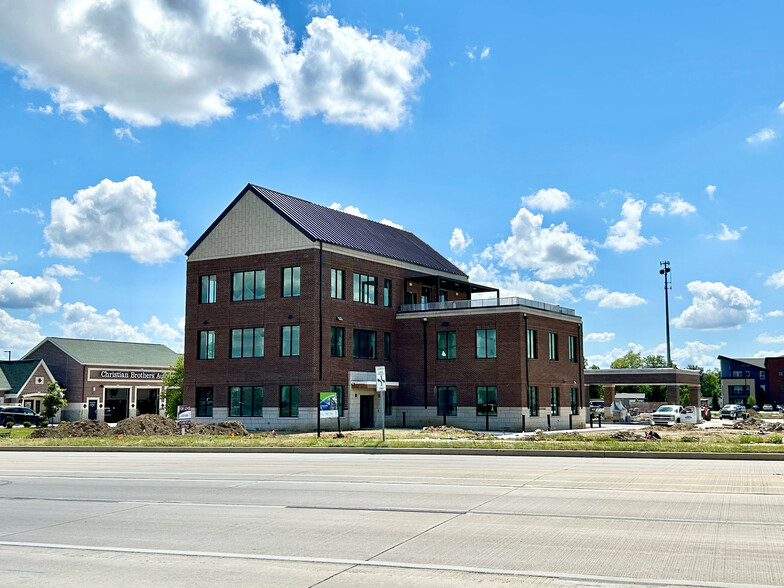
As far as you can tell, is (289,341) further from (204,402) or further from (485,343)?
(485,343)

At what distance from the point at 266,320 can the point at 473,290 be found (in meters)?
20.3

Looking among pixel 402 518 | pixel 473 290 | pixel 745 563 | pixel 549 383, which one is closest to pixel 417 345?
pixel 549 383

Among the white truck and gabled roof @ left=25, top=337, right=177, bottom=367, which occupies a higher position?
gabled roof @ left=25, top=337, right=177, bottom=367

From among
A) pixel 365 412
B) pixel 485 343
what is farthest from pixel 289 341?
pixel 485 343

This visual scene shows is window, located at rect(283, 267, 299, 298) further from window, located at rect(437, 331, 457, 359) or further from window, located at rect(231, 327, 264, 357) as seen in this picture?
window, located at rect(437, 331, 457, 359)

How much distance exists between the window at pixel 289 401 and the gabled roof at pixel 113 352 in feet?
159

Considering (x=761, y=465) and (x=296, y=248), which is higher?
(x=296, y=248)

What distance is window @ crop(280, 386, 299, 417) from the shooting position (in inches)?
1889

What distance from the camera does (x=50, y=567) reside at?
9422mm

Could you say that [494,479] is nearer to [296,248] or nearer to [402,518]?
[402,518]

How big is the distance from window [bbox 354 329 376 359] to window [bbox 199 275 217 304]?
10.00 metres

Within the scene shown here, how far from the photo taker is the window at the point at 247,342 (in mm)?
50031

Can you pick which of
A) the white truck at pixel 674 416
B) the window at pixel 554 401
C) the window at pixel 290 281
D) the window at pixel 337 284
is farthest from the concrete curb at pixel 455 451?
the white truck at pixel 674 416

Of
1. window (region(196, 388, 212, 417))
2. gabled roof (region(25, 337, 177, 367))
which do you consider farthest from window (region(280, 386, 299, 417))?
gabled roof (region(25, 337, 177, 367))
